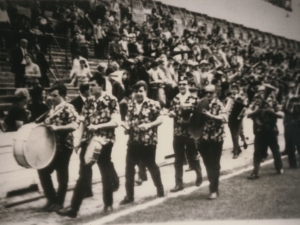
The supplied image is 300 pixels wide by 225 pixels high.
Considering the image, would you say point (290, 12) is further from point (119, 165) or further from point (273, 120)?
point (119, 165)

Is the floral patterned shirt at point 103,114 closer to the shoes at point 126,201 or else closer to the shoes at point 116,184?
the shoes at point 116,184

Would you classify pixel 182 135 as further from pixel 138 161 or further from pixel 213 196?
pixel 213 196

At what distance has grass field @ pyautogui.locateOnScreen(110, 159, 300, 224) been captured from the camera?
165 inches

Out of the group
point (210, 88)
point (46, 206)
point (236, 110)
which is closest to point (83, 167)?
point (46, 206)

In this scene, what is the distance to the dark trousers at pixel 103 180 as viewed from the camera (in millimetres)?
3949

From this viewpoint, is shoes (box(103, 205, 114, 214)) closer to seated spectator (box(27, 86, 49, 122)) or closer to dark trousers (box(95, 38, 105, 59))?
seated spectator (box(27, 86, 49, 122))

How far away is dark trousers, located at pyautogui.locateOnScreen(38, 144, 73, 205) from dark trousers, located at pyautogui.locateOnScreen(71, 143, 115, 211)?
0.66ft

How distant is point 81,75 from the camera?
4.36 m

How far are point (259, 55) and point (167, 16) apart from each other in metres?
1.13

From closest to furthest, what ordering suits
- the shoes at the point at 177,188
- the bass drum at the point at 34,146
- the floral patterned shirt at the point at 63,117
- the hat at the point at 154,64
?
the bass drum at the point at 34,146
the floral patterned shirt at the point at 63,117
the shoes at the point at 177,188
the hat at the point at 154,64

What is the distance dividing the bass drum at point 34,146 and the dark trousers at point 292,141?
2.33 metres

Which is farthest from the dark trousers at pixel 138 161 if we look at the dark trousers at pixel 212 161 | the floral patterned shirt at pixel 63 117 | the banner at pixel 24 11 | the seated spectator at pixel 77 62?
the banner at pixel 24 11

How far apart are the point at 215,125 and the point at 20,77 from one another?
1981 millimetres

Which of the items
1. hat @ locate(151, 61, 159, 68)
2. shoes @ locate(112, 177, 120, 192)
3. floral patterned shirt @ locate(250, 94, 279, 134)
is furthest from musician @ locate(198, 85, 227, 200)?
hat @ locate(151, 61, 159, 68)
